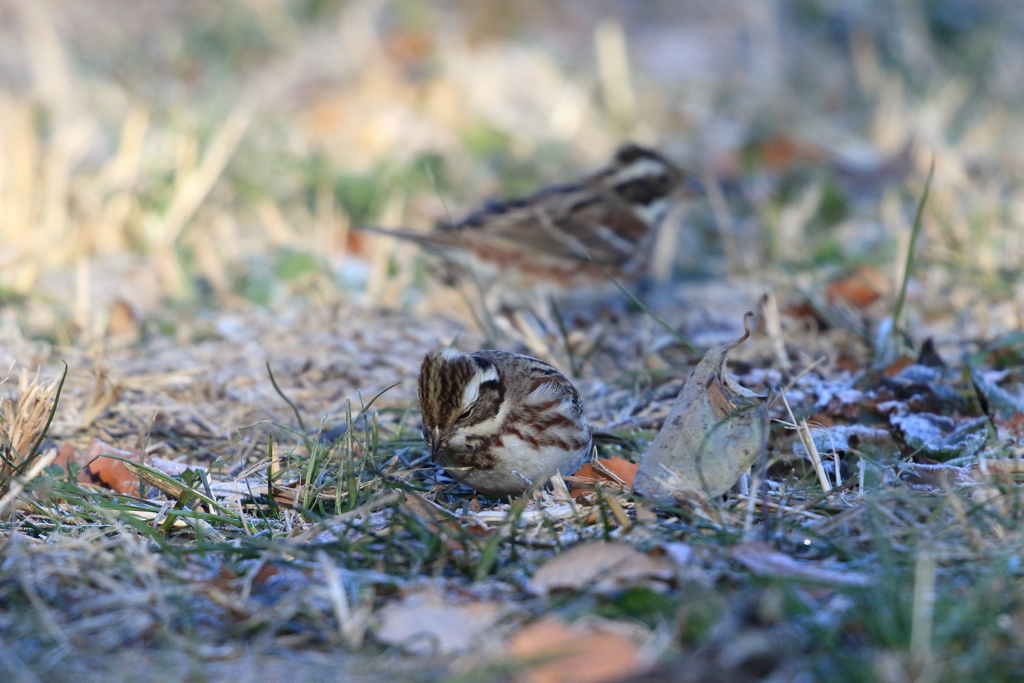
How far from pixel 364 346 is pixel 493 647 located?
3226 millimetres

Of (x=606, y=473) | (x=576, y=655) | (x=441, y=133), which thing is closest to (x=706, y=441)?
(x=606, y=473)

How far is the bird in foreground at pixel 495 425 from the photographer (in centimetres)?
369

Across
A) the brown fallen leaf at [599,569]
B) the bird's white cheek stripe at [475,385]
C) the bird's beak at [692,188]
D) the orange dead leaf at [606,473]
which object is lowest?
the orange dead leaf at [606,473]

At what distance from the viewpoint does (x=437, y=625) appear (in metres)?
2.50

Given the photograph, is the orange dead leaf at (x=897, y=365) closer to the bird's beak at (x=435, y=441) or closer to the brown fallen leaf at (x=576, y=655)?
the bird's beak at (x=435, y=441)

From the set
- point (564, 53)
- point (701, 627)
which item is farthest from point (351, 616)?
point (564, 53)

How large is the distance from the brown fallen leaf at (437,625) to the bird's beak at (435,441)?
3.48ft

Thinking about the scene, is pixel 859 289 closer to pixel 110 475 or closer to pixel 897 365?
pixel 897 365

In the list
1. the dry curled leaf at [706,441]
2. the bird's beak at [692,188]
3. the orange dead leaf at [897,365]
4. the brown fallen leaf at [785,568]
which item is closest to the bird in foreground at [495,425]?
the dry curled leaf at [706,441]

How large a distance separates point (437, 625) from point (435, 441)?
4.03ft

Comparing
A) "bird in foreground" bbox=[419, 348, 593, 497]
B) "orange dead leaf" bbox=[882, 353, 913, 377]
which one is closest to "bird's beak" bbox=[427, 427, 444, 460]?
"bird in foreground" bbox=[419, 348, 593, 497]

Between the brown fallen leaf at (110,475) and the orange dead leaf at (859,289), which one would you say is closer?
the brown fallen leaf at (110,475)

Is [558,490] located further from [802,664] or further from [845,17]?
[845,17]

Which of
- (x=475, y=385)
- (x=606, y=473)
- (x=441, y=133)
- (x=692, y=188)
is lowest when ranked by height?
(x=606, y=473)
